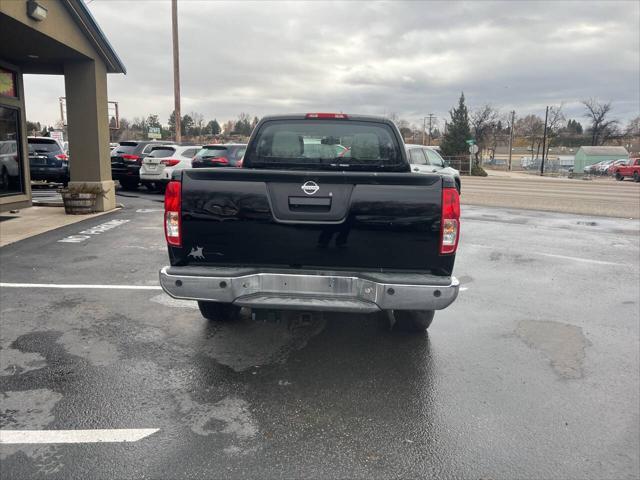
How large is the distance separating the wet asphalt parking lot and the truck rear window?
1.61 meters

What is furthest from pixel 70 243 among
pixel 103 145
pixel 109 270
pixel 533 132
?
pixel 533 132

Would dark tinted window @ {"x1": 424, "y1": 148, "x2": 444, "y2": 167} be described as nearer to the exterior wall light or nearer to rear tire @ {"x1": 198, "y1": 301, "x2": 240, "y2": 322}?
the exterior wall light

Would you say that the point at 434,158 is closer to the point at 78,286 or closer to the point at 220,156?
the point at 220,156

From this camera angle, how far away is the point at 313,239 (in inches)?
146

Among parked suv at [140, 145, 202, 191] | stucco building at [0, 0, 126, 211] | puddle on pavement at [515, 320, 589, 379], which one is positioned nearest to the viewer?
puddle on pavement at [515, 320, 589, 379]

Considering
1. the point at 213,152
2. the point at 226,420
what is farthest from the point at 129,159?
the point at 226,420

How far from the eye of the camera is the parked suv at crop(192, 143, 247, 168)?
15.2 metres

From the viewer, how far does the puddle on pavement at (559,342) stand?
13.7ft

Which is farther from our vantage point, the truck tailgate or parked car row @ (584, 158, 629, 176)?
parked car row @ (584, 158, 629, 176)

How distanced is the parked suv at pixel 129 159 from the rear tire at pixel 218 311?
15.3m

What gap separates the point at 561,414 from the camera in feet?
11.2

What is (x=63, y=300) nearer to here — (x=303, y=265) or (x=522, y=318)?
(x=303, y=265)

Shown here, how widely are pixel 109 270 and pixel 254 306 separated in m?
4.26

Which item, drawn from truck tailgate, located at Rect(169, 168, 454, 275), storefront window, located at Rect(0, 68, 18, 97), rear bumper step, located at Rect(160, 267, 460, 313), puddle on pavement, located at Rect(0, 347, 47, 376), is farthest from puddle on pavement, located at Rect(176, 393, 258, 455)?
storefront window, located at Rect(0, 68, 18, 97)
